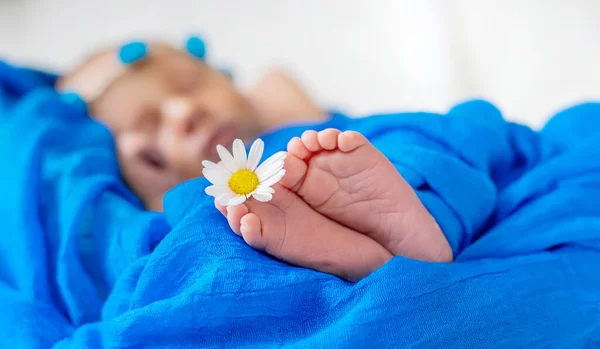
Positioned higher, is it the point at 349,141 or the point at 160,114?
the point at 349,141

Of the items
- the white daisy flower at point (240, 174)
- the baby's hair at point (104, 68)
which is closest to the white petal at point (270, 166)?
the white daisy flower at point (240, 174)

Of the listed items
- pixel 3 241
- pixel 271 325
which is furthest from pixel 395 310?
pixel 3 241

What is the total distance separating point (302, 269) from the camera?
1.60 ft

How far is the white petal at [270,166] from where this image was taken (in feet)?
1.47

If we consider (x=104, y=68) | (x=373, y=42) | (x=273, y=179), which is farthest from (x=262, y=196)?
(x=373, y=42)

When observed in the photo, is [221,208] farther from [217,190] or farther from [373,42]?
[373,42]

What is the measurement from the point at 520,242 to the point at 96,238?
19.7 inches

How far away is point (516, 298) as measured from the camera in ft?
1.59

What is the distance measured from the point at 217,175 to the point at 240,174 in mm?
19

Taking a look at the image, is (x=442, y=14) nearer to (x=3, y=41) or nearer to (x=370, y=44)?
(x=370, y=44)

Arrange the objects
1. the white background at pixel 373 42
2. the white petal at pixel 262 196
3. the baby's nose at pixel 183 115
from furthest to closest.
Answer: the white background at pixel 373 42, the baby's nose at pixel 183 115, the white petal at pixel 262 196

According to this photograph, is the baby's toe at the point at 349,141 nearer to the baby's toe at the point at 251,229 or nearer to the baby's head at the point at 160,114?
the baby's toe at the point at 251,229

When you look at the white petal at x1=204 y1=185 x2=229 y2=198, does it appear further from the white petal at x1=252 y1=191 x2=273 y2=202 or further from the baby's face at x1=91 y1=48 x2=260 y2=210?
the baby's face at x1=91 y1=48 x2=260 y2=210

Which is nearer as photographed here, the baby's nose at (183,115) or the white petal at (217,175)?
the white petal at (217,175)
